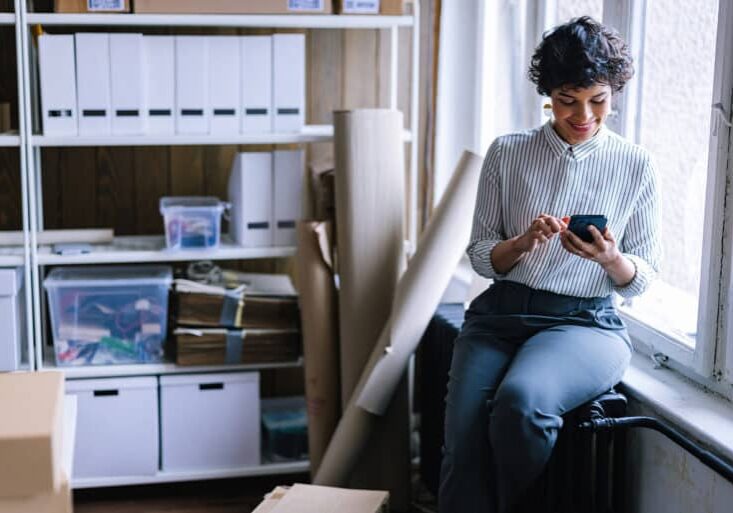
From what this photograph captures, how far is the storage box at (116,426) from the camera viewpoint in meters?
3.15

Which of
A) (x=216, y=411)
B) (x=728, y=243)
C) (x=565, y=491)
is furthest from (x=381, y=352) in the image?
(x=728, y=243)

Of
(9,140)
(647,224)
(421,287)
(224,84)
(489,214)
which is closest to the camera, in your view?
(647,224)

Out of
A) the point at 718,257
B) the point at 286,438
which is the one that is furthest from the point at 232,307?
the point at 718,257

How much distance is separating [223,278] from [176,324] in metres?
0.24

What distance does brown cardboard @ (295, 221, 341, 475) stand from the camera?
121 inches

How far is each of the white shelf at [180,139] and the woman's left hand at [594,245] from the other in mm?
Answer: 1267

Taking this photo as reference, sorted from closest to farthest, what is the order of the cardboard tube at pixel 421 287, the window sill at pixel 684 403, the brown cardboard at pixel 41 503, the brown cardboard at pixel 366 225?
the window sill at pixel 684 403 < the brown cardboard at pixel 41 503 < the cardboard tube at pixel 421 287 < the brown cardboard at pixel 366 225

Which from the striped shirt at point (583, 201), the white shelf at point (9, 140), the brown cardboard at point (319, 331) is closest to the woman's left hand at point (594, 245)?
the striped shirt at point (583, 201)

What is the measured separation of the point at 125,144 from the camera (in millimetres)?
3066

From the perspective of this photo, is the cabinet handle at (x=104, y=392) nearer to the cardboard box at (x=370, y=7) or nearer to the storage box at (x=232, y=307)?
the storage box at (x=232, y=307)

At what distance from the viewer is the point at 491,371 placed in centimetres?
219

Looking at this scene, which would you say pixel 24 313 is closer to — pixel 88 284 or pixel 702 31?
pixel 88 284

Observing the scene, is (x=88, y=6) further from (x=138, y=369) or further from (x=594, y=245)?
(x=594, y=245)

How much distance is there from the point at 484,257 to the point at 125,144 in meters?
1.31
